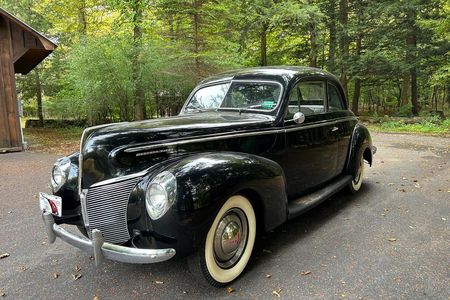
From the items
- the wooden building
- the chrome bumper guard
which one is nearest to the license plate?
the chrome bumper guard

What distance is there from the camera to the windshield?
351 cm

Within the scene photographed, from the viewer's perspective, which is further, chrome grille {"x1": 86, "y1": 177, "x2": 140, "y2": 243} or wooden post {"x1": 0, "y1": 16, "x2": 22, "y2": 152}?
wooden post {"x1": 0, "y1": 16, "x2": 22, "y2": 152}

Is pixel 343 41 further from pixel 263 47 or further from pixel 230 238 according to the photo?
pixel 230 238

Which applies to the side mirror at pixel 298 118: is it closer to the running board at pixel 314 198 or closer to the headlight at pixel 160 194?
the running board at pixel 314 198

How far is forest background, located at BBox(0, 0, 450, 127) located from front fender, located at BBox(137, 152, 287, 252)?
364 inches

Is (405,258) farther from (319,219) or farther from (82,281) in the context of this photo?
(82,281)

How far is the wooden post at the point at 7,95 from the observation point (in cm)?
935

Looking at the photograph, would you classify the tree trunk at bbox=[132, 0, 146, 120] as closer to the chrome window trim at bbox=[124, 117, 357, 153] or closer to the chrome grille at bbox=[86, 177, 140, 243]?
the chrome window trim at bbox=[124, 117, 357, 153]

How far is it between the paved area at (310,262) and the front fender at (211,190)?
495 mm

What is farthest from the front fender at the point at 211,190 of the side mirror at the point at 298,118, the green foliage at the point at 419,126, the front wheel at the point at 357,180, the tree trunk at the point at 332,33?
the tree trunk at the point at 332,33

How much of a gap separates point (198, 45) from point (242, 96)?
29.1 feet

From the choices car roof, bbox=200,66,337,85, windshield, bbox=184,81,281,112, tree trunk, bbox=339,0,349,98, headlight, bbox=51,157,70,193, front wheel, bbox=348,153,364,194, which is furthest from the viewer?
tree trunk, bbox=339,0,349,98

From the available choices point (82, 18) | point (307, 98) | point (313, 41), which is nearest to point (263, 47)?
point (313, 41)

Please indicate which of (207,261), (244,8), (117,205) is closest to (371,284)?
(207,261)
